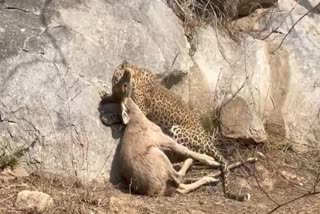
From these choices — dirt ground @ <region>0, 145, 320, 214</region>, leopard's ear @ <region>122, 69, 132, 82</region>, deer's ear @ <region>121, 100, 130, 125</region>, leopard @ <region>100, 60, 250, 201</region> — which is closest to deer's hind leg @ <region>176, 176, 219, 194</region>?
dirt ground @ <region>0, 145, 320, 214</region>

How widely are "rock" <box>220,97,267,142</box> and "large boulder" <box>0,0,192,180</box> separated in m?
0.79

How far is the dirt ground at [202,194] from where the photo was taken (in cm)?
630

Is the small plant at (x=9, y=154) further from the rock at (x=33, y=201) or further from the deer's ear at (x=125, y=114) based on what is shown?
the deer's ear at (x=125, y=114)

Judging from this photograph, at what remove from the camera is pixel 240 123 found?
327 inches

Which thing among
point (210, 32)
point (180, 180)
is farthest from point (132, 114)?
point (210, 32)

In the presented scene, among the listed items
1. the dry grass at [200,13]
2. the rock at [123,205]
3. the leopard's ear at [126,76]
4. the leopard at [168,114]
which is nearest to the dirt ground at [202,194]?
the rock at [123,205]

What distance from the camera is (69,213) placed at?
20.0ft

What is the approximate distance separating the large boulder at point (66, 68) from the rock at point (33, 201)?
71 centimetres

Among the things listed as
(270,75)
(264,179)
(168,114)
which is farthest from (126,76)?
(270,75)

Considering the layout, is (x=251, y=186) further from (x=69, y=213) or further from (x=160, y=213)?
(x=69, y=213)

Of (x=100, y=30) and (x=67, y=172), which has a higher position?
(x=100, y=30)

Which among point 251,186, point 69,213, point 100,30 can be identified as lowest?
point 251,186

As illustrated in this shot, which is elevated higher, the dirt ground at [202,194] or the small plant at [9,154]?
the small plant at [9,154]

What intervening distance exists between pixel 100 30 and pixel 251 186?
243cm
